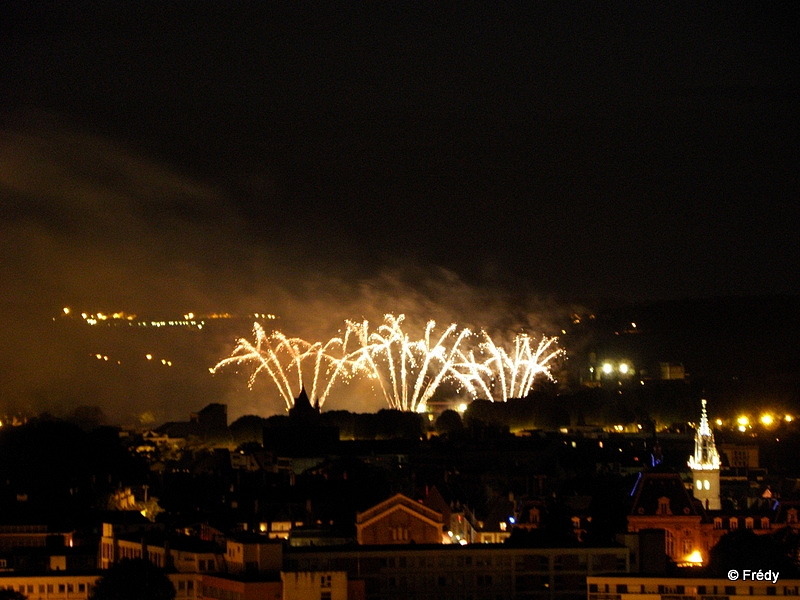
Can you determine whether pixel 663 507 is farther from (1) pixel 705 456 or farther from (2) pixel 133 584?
(2) pixel 133 584

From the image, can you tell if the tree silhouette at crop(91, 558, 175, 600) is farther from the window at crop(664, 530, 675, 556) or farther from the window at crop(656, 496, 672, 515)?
the window at crop(656, 496, 672, 515)

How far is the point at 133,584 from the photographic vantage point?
89.0ft

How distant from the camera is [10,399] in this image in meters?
77.2

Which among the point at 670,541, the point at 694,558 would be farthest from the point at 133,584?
the point at 670,541

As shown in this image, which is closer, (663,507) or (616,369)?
(663,507)

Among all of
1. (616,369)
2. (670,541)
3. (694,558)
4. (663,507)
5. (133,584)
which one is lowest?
(133,584)

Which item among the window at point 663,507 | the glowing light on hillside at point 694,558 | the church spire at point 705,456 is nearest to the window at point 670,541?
the glowing light on hillside at point 694,558

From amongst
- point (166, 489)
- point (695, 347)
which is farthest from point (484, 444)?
point (695, 347)

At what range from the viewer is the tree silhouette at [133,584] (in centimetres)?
2703

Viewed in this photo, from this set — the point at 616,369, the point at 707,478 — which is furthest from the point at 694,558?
the point at 616,369

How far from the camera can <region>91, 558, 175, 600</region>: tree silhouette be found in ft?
88.7

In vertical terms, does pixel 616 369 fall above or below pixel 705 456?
above

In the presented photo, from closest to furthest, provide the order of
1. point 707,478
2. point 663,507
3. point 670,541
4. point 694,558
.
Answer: point 694,558 → point 670,541 → point 663,507 → point 707,478

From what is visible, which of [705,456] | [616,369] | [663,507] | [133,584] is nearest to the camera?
[133,584]
